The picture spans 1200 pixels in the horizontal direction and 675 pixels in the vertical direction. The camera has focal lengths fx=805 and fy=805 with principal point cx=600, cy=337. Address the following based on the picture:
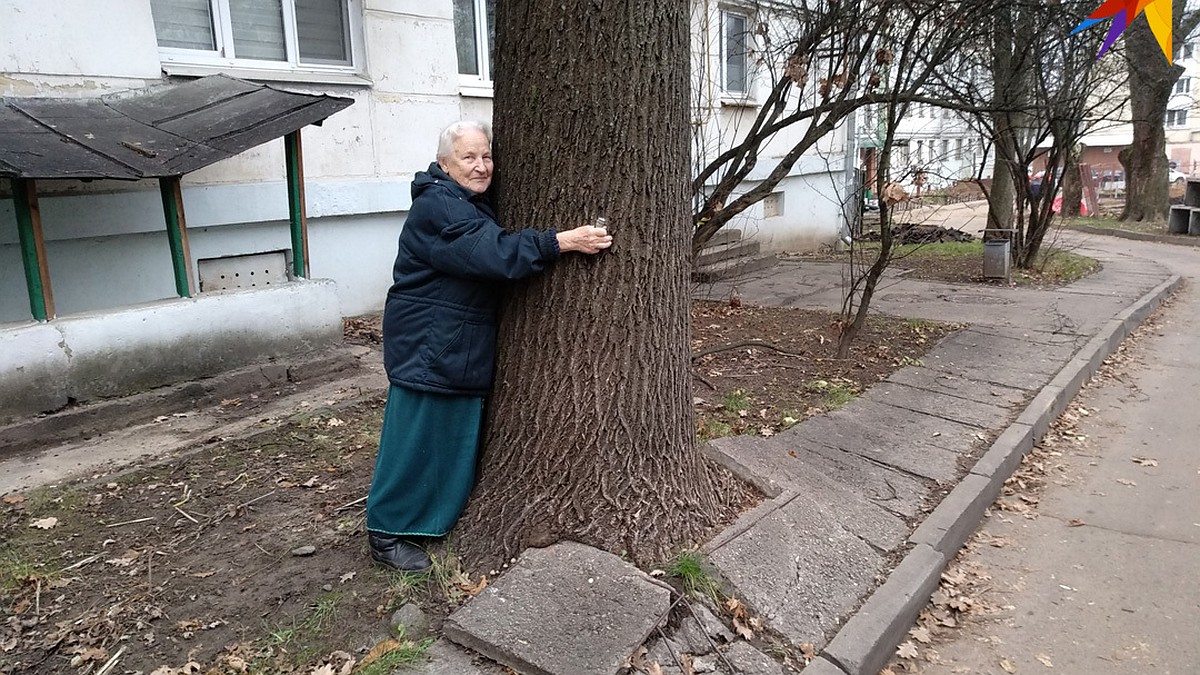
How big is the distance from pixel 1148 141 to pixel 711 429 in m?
18.9

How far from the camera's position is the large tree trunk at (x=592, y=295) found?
2.90 metres

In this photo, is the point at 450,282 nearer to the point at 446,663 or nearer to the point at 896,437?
the point at 446,663

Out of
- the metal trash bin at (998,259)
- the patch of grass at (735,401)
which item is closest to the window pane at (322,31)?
the patch of grass at (735,401)

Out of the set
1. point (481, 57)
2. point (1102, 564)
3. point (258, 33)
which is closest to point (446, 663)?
point (1102, 564)

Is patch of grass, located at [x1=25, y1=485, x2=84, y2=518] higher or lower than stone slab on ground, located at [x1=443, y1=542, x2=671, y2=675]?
lower

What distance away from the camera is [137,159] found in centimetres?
493

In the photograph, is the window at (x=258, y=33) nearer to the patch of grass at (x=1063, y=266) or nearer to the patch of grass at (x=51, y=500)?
the patch of grass at (x=51, y=500)

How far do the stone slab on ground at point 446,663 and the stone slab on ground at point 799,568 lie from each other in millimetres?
996

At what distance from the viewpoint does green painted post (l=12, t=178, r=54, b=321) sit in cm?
477

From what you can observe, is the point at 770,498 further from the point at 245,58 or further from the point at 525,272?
the point at 245,58

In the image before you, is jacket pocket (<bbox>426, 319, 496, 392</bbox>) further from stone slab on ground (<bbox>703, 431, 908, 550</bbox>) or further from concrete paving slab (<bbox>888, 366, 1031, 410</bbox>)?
concrete paving slab (<bbox>888, 366, 1031, 410</bbox>)

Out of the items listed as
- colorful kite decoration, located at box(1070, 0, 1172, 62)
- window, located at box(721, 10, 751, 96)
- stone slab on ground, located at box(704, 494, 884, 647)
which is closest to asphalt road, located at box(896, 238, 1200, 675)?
stone slab on ground, located at box(704, 494, 884, 647)

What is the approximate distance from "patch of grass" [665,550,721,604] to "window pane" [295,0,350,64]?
20.7 feet

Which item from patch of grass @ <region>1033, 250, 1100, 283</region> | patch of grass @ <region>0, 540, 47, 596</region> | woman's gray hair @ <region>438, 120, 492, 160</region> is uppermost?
woman's gray hair @ <region>438, 120, 492, 160</region>
